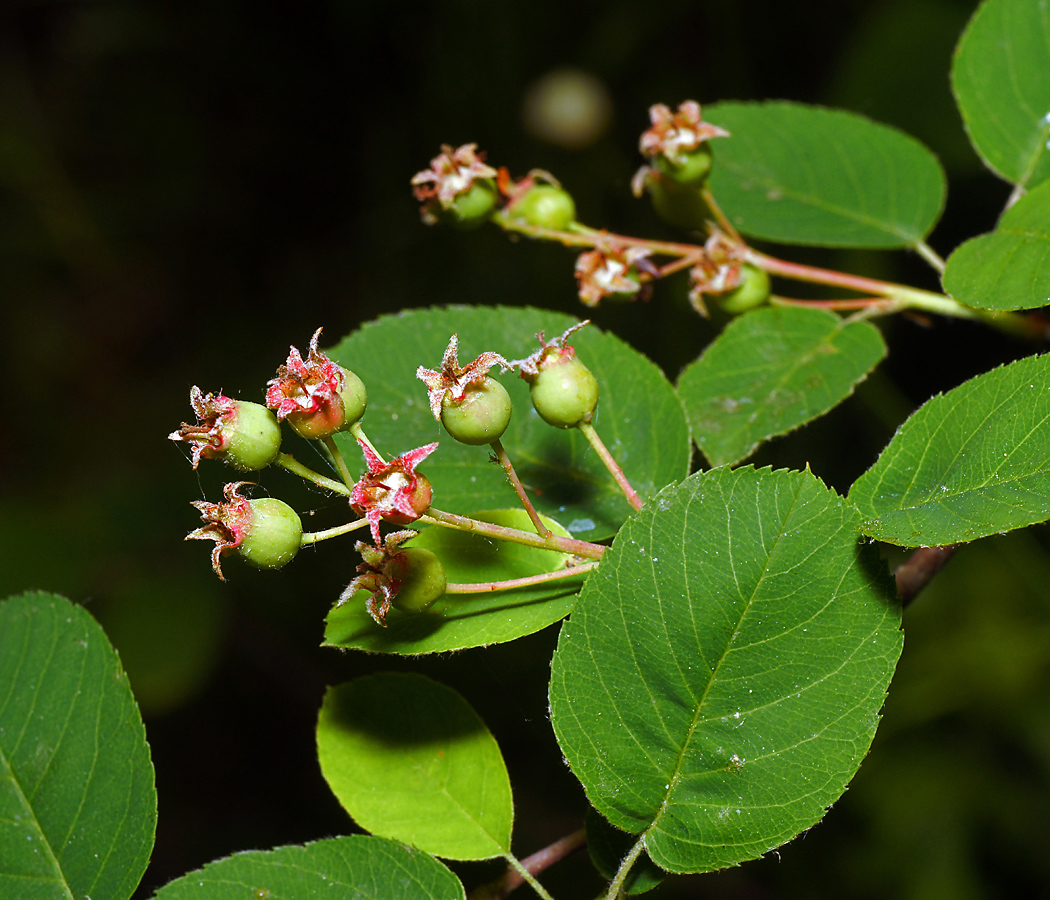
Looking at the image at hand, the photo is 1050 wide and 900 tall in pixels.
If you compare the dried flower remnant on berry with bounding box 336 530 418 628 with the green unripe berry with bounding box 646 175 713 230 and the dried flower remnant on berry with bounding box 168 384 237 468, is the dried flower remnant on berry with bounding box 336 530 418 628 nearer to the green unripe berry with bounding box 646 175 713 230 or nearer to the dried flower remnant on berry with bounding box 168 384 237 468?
the dried flower remnant on berry with bounding box 168 384 237 468

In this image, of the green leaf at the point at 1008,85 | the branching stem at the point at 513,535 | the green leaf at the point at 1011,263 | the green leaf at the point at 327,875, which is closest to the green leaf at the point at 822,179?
the green leaf at the point at 1008,85

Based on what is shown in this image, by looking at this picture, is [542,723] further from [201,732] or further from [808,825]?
[201,732]

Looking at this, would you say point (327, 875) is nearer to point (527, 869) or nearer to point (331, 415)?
point (527, 869)

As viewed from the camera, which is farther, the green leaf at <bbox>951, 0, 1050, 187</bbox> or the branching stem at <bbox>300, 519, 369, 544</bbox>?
the green leaf at <bbox>951, 0, 1050, 187</bbox>

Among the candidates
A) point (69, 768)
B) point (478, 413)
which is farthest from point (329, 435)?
point (69, 768)

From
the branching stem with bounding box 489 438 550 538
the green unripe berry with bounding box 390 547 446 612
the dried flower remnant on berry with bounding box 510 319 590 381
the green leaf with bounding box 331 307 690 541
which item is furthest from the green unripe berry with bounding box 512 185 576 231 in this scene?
the green unripe berry with bounding box 390 547 446 612
